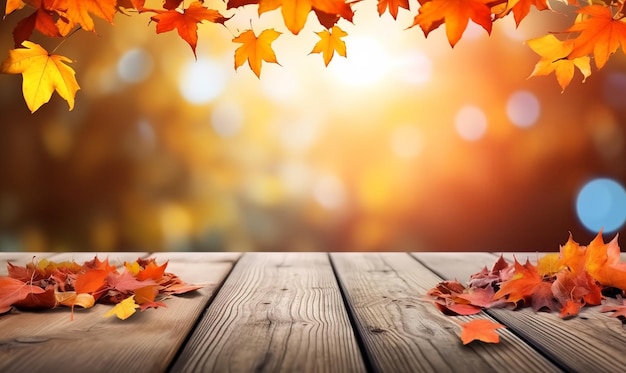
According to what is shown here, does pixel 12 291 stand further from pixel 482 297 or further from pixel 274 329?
pixel 482 297

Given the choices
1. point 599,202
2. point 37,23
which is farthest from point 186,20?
point 599,202

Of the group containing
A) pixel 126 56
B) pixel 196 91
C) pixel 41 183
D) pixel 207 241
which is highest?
pixel 126 56

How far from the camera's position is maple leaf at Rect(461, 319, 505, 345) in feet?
2.18

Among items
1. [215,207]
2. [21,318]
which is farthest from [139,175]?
[21,318]

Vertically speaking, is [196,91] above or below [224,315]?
above

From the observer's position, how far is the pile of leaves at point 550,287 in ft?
2.72

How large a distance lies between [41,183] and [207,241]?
2.30 feet

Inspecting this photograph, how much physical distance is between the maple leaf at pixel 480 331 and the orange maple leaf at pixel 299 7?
400 mm

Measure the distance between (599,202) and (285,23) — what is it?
2.04 m

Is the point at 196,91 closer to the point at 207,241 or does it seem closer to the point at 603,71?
the point at 207,241

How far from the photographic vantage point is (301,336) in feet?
2.25

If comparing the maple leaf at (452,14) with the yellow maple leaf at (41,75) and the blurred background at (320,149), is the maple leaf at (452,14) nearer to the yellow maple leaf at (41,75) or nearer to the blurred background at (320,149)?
the yellow maple leaf at (41,75)

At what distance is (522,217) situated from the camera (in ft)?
7.67

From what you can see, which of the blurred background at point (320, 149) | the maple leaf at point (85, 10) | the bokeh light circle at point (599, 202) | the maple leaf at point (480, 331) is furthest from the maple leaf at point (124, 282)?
the bokeh light circle at point (599, 202)
